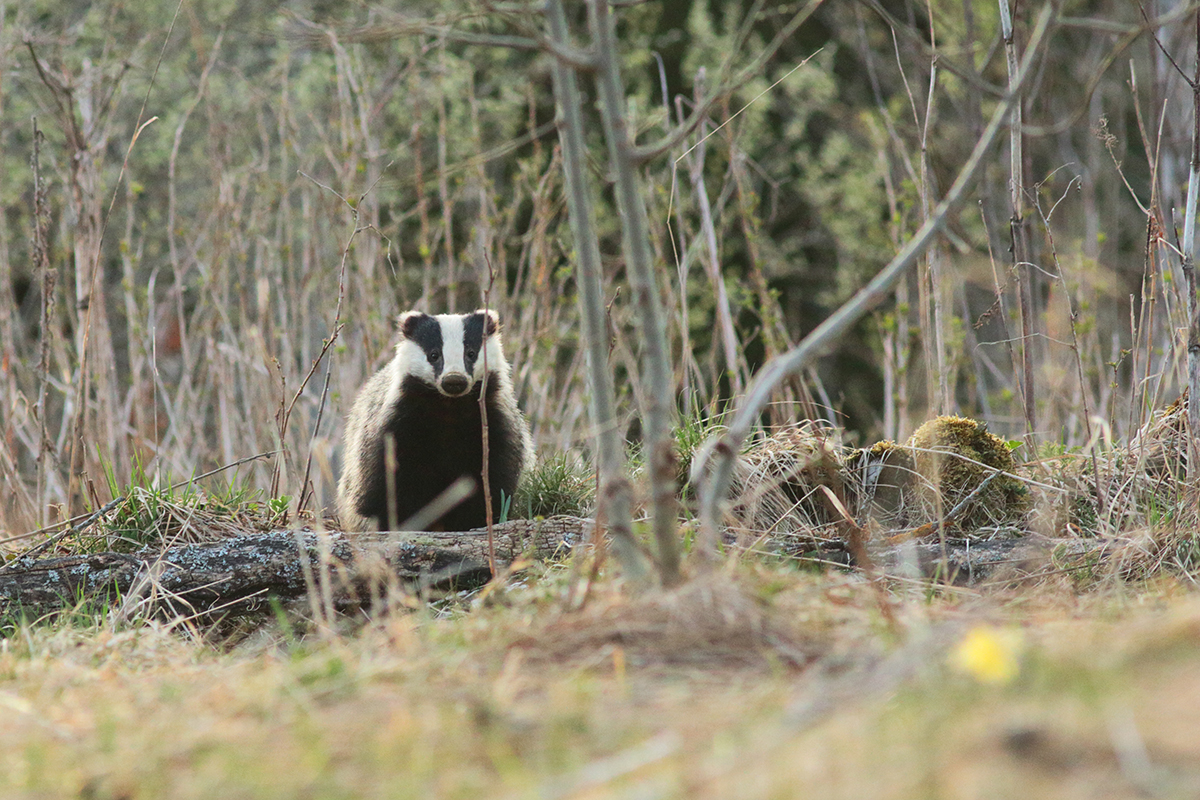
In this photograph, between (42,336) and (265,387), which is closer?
(42,336)

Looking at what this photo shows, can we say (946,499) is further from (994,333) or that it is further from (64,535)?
(994,333)

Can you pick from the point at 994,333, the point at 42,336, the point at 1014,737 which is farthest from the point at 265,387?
the point at 994,333

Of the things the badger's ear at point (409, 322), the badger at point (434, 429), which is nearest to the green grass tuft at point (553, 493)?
the badger at point (434, 429)

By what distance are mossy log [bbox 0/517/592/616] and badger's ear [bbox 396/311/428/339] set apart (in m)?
1.52

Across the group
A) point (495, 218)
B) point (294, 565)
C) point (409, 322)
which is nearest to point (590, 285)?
point (294, 565)

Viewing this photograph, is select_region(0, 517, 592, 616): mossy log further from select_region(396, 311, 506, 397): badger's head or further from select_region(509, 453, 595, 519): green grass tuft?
select_region(396, 311, 506, 397): badger's head

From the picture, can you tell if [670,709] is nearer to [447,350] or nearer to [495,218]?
[447,350]

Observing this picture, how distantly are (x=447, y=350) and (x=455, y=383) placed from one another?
207 millimetres

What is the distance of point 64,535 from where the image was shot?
3.60 meters

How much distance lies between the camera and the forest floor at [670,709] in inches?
56.3

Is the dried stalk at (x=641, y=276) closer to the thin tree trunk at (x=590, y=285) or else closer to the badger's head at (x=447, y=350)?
the thin tree trunk at (x=590, y=285)

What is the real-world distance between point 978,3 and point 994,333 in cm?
309

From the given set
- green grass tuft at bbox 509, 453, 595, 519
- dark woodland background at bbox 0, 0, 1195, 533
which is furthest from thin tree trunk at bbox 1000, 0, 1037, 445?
green grass tuft at bbox 509, 453, 595, 519

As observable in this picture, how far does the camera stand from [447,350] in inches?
188
